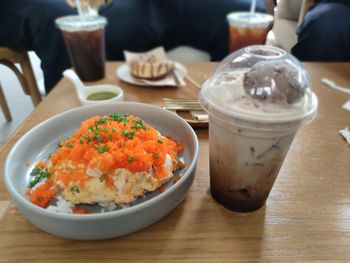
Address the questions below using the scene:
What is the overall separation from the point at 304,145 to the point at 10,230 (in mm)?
623

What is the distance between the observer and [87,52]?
39.4 inches

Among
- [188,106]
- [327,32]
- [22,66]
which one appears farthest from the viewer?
[22,66]

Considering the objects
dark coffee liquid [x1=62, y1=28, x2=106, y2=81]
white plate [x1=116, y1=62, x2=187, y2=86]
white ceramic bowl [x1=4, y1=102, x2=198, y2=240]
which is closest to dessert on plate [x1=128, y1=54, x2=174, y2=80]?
white plate [x1=116, y1=62, x2=187, y2=86]

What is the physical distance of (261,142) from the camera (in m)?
0.42

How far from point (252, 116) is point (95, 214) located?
0.25m

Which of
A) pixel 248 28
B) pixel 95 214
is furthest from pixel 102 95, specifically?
pixel 248 28

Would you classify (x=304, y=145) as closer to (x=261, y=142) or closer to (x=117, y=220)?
(x=261, y=142)

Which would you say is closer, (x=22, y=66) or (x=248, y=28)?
(x=248, y=28)

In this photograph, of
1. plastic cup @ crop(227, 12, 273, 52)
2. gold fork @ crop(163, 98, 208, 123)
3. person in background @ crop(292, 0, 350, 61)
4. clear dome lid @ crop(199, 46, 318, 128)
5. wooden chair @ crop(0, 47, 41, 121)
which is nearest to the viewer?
clear dome lid @ crop(199, 46, 318, 128)

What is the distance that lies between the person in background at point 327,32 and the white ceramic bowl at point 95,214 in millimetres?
1214

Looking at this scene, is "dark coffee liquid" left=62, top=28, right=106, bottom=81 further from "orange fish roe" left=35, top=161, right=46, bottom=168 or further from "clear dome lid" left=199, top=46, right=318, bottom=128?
"clear dome lid" left=199, top=46, right=318, bottom=128

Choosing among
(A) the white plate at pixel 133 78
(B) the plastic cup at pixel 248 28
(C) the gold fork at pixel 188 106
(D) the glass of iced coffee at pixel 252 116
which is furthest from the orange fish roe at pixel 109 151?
(B) the plastic cup at pixel 248 28

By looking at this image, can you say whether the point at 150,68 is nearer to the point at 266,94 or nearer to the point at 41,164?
the point at 41,164

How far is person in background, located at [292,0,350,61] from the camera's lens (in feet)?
4.74
